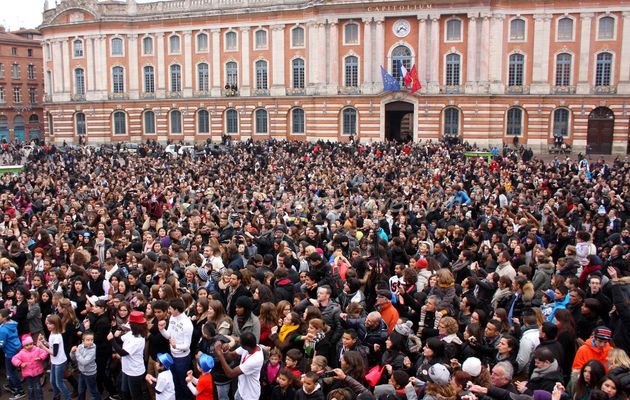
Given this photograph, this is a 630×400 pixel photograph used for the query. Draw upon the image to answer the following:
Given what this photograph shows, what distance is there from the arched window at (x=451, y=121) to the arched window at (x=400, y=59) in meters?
4.68

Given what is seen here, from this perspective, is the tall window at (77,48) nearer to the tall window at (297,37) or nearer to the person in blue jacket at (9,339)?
the tall window at (297,37)

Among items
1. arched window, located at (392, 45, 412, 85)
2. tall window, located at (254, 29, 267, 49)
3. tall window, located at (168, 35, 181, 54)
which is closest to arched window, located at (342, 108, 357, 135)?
arched window, located at (392, 45, 412, 85)

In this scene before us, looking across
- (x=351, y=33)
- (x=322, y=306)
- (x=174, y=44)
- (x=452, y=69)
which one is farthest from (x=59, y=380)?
(x=174, y=44)

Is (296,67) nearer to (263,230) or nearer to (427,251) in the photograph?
(263,230)

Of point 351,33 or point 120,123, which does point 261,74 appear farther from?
point 120,123

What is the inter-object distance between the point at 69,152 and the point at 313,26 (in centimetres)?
2177

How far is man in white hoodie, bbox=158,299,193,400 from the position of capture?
9305 millimetres

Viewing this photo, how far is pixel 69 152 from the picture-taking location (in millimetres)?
42969

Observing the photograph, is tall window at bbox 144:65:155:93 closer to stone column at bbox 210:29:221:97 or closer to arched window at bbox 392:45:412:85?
stone column at bbox 210:29:221:97

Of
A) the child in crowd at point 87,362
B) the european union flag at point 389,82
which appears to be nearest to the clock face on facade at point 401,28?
the european union flag at point 389,82

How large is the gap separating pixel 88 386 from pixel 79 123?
5384cm

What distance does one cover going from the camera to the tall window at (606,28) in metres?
45.9

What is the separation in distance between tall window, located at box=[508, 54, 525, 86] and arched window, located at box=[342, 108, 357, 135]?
12.5 meters

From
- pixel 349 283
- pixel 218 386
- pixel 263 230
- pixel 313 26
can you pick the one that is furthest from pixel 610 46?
pixel 218 386
